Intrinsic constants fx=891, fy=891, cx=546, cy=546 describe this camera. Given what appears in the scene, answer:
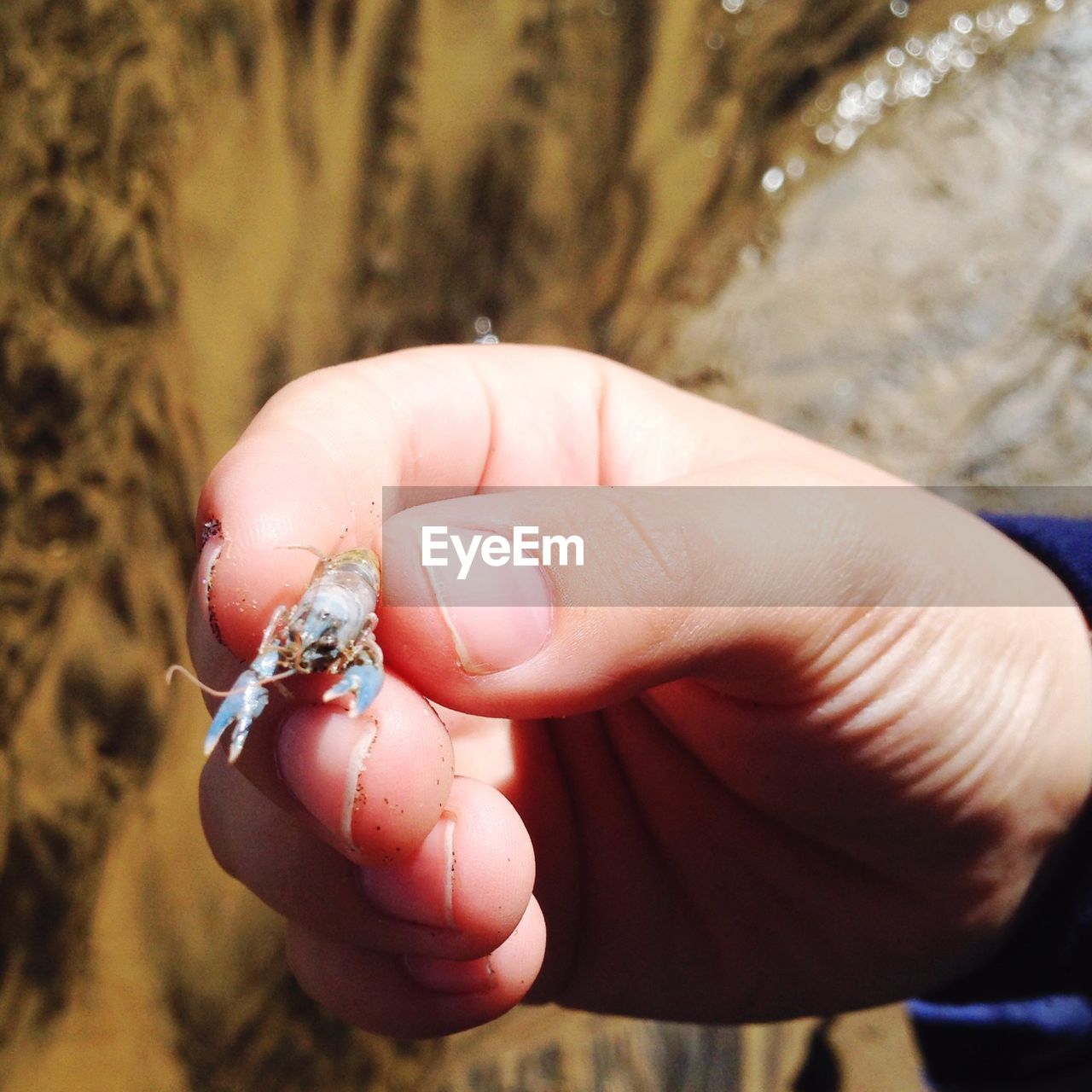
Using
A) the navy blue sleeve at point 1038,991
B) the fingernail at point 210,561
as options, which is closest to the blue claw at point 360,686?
the fingernail at point 210,561

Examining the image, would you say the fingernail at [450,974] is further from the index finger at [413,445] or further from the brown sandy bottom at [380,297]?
the brown sandy bottom at [380,297]

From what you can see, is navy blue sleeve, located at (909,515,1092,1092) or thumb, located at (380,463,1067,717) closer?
thumb, located at (380,463,1067,717)

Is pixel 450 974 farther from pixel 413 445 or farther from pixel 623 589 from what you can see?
pixel 413 445

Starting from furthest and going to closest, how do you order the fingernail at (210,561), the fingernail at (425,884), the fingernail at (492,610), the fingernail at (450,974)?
the fingernail at (450,974), the fingernail at (425,884), the fingernail at (210,561), the fingernail at (492,610)

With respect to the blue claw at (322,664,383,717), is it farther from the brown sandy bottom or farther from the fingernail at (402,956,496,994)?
the brown sandy bottom

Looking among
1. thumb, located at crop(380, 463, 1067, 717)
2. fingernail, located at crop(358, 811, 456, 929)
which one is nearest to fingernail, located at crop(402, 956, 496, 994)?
fingernail, located at crop(358, 811, 456, 929)

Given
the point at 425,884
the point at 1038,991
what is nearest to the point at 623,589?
the point at 425,884
